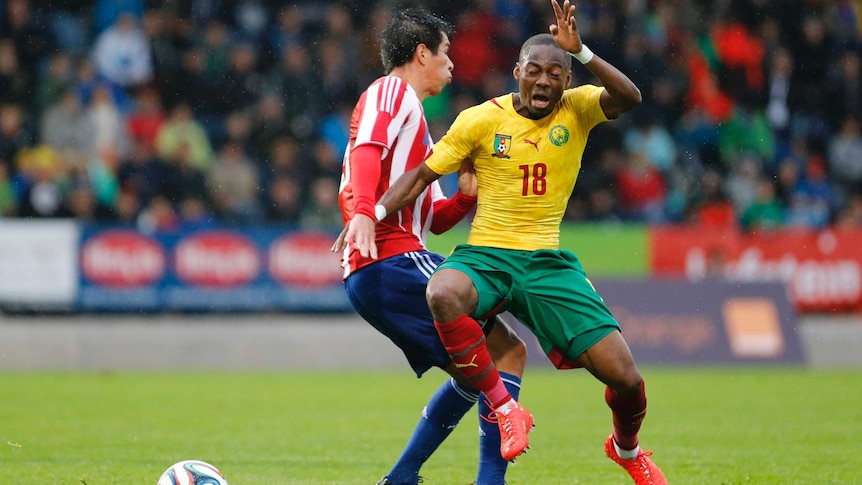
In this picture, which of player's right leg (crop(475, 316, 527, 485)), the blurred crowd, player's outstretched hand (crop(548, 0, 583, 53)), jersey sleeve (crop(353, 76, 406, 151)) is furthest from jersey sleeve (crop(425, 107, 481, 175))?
the blurred crowd

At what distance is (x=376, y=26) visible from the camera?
1914cm

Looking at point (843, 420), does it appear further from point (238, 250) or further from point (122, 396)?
point (238, 250)

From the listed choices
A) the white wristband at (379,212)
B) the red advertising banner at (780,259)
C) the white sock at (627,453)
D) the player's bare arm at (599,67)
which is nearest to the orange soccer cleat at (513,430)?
the white sock at (627,453)

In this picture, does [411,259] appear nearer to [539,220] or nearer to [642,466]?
[539,220]

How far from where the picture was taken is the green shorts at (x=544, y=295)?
223 inches

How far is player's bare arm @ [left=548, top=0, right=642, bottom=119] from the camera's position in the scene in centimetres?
559

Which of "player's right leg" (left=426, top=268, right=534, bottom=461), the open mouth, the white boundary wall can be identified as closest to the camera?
"player's right leg" (left=426, top=268, right=534, bottom=461)

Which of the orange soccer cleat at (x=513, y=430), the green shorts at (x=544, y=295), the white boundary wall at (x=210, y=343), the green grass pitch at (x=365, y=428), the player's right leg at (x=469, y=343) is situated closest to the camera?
the orange soccer cleat at (x=513, y=430)

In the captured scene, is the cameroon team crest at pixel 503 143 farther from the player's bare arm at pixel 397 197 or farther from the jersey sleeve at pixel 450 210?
the jersey sleeve at pixel 450 210

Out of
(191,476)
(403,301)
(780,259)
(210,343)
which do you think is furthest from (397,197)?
(780,259)

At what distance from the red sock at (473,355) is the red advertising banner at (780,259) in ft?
37.0

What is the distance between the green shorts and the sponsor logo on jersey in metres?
0.54

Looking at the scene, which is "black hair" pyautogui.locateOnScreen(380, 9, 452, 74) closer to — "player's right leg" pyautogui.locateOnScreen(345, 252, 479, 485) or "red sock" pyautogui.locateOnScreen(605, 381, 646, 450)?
"player's right leg" pyautogui.locateOnScreen(345, 252, 479, 485)

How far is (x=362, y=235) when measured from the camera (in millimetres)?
5652
